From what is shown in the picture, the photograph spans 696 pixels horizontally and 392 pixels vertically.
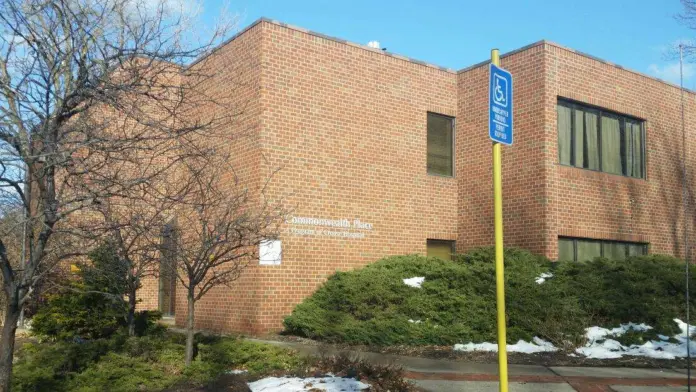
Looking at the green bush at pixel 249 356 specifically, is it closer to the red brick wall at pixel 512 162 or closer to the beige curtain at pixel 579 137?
the red brick wall at pixel 512 162

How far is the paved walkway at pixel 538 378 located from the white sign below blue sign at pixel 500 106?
3.84m

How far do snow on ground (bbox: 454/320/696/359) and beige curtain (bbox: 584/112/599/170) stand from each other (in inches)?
259

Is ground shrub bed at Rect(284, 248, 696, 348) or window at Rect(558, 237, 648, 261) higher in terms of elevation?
window at Rect(558, 237, 648, 261)

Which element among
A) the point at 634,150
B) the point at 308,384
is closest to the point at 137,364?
the point at 308,384

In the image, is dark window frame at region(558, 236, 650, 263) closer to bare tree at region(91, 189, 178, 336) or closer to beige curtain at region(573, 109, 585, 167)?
beige curtain at region(573, 109, 585, 167)

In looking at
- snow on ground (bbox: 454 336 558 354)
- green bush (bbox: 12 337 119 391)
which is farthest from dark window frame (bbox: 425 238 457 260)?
green bush (bbox: 12 337 119 391)

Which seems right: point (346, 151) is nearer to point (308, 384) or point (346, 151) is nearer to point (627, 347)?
point (627, 347)

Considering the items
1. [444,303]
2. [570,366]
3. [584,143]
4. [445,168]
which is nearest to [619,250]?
[584,143]

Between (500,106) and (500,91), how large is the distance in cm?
15

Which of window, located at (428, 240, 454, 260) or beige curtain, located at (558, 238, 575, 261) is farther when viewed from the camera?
window, located at (428, 240, 454, 260)

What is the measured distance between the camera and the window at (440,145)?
779 inches

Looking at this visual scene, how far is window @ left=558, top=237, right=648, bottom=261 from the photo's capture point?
18250mm

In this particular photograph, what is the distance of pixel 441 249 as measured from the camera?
1997cm

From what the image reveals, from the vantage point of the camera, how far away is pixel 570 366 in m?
11.5
